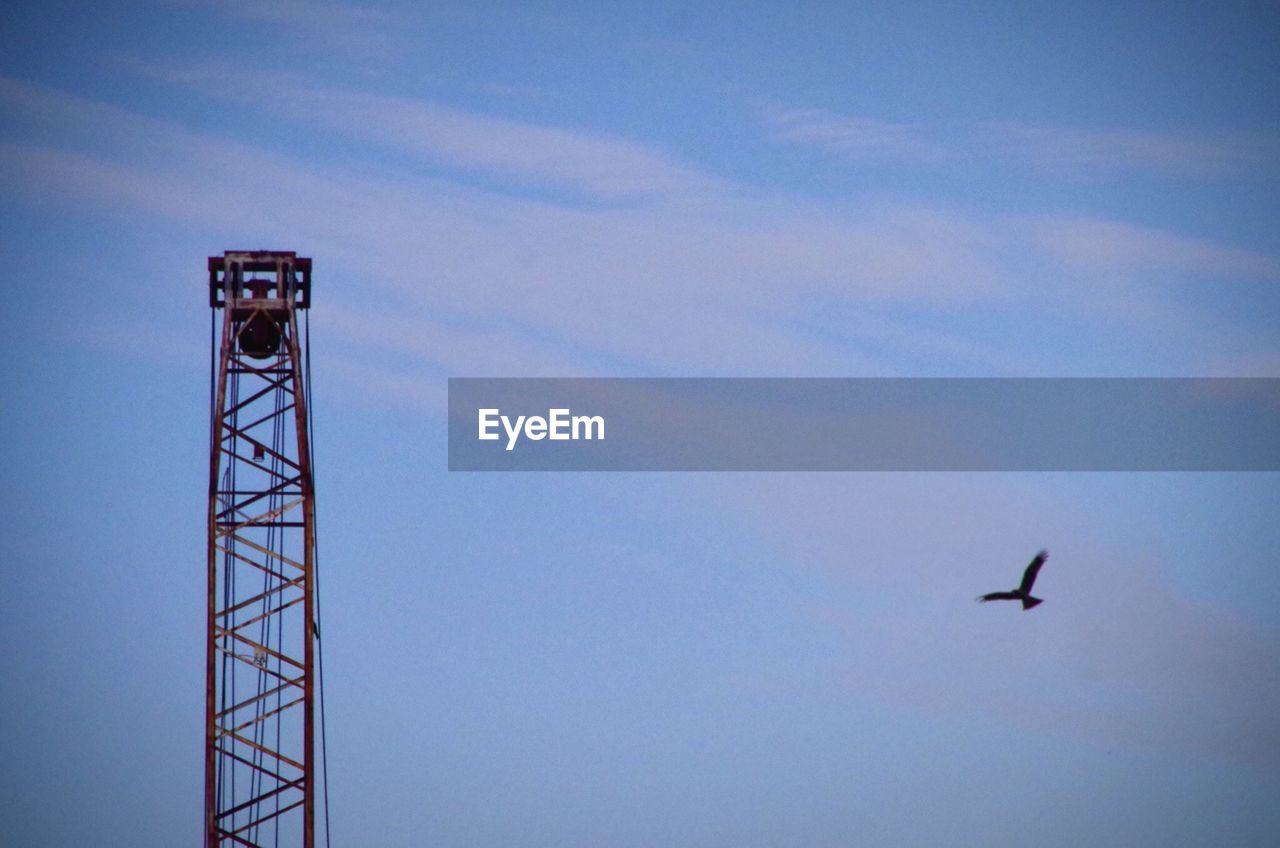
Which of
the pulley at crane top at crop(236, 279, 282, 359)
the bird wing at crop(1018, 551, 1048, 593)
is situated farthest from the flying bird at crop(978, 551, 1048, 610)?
the pulley at crane top at crop(236, 279, 282, 359)

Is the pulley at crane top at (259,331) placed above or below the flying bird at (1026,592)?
above

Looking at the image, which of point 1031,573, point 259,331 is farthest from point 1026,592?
point 259,331

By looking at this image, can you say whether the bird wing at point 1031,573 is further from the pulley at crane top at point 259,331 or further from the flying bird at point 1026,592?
the pulley at crane top at point 259,331

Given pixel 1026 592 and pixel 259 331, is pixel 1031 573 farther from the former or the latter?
pixel 259 331

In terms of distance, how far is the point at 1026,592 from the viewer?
72625 millimetres

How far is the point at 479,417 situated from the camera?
75.9m

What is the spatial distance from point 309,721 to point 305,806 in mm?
2350

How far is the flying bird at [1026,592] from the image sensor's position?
72.0 m

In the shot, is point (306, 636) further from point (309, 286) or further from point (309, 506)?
point (309, 286)

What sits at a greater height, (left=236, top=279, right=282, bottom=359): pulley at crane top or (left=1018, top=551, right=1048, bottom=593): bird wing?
(left=236, top=279, right=282, bottom=359): pulley at crane top

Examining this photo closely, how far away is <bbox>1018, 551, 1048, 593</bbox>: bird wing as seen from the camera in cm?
7271

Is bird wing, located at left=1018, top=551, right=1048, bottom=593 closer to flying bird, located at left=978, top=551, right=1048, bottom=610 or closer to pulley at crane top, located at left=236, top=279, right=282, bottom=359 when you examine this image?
flying bird, located at left=978, top=551, right=1048, bottom=610

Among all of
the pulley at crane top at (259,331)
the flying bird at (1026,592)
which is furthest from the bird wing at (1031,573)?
the pulley at crane top at (259,331)

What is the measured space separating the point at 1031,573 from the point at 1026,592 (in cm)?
115
